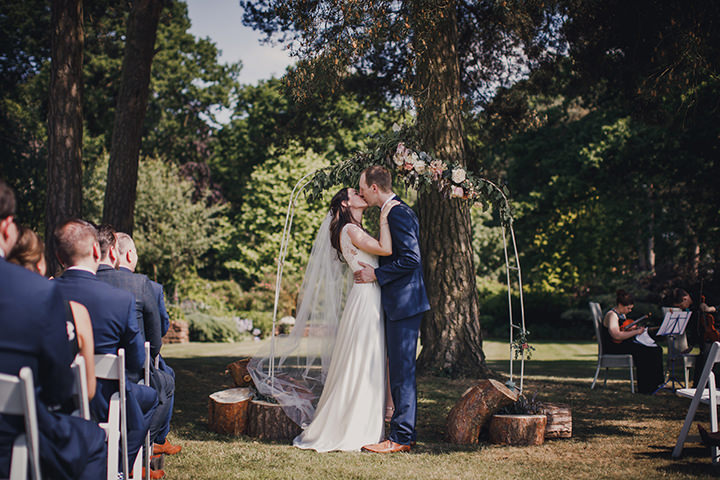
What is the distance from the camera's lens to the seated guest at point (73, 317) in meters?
2.71

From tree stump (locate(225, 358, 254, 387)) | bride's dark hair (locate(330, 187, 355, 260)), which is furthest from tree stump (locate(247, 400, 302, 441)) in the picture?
bride's dark hair (locate(330, 187, 355, 260))

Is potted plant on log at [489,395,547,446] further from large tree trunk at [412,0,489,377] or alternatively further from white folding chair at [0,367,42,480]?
white folding chair at [0,367,42,480]

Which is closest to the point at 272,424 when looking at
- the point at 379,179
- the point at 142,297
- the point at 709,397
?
the point at 142,297

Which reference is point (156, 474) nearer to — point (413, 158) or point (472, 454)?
point (472, 454)

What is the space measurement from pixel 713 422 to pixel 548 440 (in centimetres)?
149

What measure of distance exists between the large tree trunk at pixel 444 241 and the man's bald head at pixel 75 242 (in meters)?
6.04

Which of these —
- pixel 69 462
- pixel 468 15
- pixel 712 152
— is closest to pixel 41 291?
pixel 69 462

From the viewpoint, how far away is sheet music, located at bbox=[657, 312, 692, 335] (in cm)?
880

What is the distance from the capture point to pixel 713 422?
4676mm

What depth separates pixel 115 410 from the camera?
3314mm

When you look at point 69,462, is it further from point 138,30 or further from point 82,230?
point 138,30

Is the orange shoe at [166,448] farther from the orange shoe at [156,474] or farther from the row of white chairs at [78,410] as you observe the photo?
the row of white chairs at [78,410]

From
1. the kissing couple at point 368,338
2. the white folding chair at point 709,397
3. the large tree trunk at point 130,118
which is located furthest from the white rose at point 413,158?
the large tree trunk at point 130,118

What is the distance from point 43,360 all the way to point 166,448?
2952 millimetres
